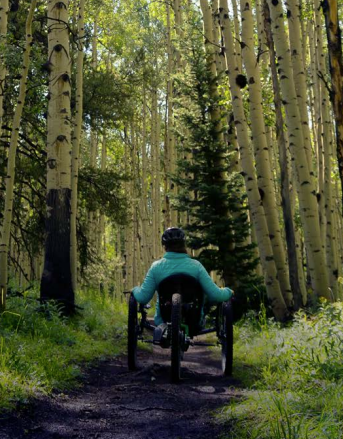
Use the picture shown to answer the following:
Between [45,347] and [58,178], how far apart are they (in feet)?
11.3

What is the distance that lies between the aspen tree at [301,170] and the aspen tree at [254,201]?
2.50 feet

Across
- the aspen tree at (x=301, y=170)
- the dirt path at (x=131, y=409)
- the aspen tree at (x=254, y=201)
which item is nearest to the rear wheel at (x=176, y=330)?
the dirt path at (x=131, y=409)

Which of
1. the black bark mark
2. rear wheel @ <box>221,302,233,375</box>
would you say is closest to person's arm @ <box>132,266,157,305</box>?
rear wheel @ <box>221,302,233,375</box>

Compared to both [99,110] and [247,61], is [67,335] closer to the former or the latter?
[247,61]

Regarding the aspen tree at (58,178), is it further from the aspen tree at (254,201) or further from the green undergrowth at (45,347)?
the aspen tree at (254,201)

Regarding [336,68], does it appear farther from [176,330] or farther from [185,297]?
[176,330]

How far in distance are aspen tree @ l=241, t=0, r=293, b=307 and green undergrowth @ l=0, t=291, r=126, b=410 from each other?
314 cm

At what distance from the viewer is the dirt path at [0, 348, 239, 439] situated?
135 inches

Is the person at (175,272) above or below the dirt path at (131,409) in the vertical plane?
above

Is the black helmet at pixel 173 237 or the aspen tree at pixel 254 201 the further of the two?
the aspen tree at pixel 254 201

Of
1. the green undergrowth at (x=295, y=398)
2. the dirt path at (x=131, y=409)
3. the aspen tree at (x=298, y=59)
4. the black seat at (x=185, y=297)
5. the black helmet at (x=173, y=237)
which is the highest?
the aspen tree at (x=298, y=59)

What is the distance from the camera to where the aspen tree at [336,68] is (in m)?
4.69

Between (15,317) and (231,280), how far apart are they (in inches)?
229

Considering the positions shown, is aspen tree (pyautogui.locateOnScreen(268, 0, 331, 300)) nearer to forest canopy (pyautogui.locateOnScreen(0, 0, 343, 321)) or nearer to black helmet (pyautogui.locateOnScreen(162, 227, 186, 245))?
forest canopy (pyautogui.locateOnScreen(0, 0, 343, 321))
